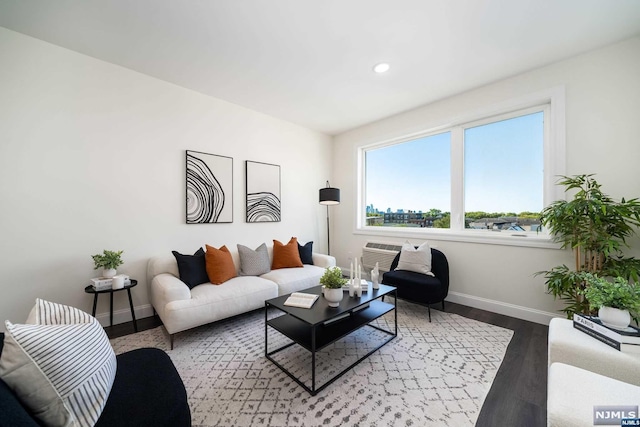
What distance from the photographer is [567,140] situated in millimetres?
2609

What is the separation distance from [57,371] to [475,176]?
4084 mm

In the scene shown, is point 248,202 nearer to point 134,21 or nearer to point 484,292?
point 134,21

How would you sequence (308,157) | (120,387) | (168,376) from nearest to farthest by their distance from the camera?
(120,387)
(168,376)
(308,157)

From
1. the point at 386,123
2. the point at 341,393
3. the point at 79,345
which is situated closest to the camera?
the point at 79,345

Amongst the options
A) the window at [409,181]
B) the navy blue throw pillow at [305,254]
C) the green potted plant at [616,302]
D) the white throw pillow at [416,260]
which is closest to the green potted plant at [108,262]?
the navy blue throw pillow at [305,254]

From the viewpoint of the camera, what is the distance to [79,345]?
102 centimetres

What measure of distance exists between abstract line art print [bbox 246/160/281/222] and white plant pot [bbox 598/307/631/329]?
360 cm

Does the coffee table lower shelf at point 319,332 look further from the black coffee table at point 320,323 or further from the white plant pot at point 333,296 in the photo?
the white plant pot at point 333,296

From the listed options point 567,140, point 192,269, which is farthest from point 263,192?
point 567,140

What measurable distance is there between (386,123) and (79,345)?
4.31m

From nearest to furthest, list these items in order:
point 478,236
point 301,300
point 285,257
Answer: point 301,300, point 478,236, point 285,257

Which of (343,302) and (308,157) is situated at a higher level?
(308,157)

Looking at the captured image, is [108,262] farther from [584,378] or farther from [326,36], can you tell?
[584,378]

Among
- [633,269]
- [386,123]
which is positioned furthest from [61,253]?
[633,269]
